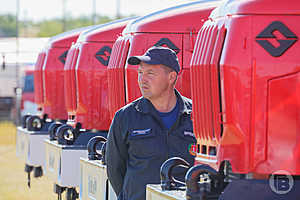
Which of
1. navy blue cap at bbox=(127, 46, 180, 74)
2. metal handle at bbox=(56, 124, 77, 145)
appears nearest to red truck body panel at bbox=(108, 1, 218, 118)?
navy blue cap at bbox=(127, 46, 180, 74)

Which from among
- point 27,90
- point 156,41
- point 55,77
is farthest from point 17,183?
point 27,90

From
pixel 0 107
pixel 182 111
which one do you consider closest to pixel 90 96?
pixel 182 111

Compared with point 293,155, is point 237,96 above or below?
above

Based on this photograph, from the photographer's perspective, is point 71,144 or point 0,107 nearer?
point 71,144

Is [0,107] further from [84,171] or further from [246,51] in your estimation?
[246,51]

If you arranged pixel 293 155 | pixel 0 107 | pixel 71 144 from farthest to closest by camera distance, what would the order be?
pixel 0 107, pixel 71 144, pixel 293 155

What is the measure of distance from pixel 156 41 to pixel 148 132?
7.15ft

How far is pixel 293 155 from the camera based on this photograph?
418 centimetres

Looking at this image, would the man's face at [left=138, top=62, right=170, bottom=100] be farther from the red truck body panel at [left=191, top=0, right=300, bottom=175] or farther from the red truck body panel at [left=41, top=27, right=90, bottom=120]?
the red truck body panel at [left=41, top=27, right=90, bottom=120]

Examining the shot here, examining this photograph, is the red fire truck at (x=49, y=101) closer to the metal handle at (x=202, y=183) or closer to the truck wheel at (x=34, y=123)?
the truck wheel at (x=34, y=123)

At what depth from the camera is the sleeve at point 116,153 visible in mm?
5215

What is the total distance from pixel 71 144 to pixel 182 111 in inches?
151

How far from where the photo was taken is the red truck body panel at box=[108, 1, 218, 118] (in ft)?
22.7

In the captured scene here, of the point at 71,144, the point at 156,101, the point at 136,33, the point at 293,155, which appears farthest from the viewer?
the point at 71,144
